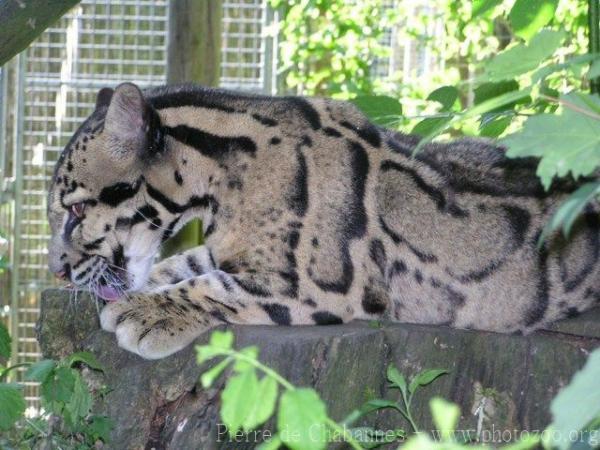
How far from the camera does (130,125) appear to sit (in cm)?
450

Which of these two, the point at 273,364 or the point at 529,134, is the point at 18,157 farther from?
the point at 529,134

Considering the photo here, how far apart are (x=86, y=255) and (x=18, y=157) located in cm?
511

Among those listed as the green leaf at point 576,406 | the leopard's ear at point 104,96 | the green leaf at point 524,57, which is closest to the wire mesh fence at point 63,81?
the leopard's ear at point 104,96

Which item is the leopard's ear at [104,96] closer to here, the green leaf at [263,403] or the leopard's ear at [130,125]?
the leopard's ear at [130,125]

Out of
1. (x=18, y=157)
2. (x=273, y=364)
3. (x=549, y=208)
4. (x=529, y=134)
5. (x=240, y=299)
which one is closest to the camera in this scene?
(x=529, y=134)

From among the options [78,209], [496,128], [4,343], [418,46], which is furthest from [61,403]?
[418,46]

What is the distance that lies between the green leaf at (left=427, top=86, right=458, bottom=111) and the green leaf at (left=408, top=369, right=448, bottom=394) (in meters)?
1.49

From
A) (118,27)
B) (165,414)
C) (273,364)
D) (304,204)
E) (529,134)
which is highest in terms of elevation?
(118,27)

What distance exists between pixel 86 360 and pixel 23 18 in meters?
1.48

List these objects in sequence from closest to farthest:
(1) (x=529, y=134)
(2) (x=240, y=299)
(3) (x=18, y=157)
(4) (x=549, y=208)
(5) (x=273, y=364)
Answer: (1) (x=529, y=134)
(5) (x=273, y=364)
(2) (x=240, y=299)
(4) (x=549, y=208)
(3) (x=18, y=157)

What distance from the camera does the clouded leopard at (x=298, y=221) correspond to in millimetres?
4414

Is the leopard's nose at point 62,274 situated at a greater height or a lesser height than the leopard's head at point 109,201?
lesser

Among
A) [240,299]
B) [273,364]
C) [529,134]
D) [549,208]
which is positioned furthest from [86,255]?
[529,134]

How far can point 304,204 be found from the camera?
445cm
